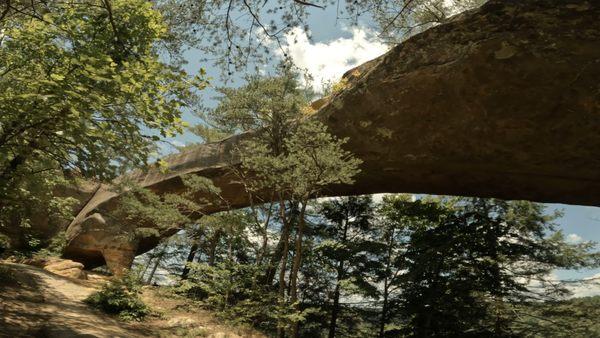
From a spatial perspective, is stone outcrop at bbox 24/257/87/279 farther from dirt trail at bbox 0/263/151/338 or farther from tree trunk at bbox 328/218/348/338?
tree trunk at bbox 328/218/348/338

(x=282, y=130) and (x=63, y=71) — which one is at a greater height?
(x=282, y=130)

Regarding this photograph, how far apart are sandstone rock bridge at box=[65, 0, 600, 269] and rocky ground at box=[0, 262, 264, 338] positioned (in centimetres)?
719

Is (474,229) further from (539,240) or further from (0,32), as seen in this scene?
(0,32)

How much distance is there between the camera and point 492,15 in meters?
9.45

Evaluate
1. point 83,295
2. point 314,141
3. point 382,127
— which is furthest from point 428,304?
point 83,295

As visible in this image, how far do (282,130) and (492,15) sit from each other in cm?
743

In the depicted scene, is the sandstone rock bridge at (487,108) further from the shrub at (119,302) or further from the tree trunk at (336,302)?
the shrub at (119,302)

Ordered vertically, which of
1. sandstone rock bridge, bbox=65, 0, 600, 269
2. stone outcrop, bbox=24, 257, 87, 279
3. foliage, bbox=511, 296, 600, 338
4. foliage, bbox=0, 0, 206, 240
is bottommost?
stone outcrop, bbox=24, 257, 87, 279

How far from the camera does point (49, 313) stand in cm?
735

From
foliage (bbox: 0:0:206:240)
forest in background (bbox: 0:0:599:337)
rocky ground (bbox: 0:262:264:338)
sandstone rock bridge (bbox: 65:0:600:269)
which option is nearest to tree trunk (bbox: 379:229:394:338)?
forest in background (bbox: 0:0:599:337)

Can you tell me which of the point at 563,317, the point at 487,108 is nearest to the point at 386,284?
the point at 563,317

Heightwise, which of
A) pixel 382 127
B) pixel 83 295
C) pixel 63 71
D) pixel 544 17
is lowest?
pixel 83 295

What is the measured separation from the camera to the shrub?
947 cm

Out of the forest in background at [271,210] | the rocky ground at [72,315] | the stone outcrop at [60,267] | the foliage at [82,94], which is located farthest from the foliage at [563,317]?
the stone outcrop at [60,267]
